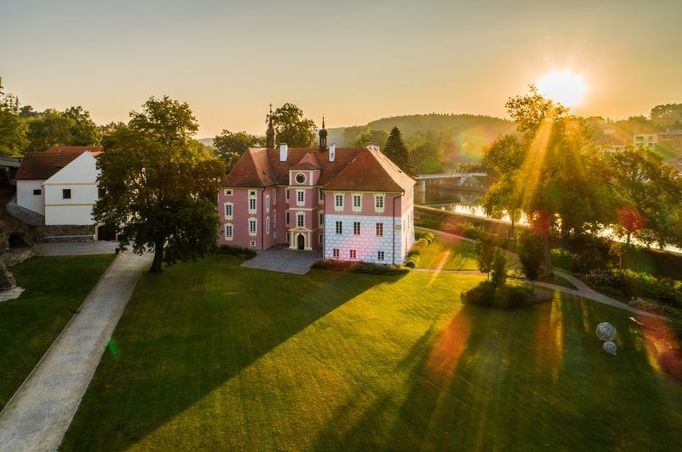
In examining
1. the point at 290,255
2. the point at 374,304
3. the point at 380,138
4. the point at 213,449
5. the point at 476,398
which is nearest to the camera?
the point at 213,449

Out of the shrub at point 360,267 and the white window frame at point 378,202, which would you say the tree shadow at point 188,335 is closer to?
the shrub at point 360,267

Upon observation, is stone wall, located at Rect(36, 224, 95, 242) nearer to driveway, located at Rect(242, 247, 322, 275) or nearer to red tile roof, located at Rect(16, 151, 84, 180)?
red tile roof, located at Rect(16, 151, 84, 180)

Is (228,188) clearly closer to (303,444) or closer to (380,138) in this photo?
(303,444)

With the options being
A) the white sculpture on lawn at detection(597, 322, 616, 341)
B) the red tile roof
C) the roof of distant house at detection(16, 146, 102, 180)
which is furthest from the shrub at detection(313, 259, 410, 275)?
the red tile roof

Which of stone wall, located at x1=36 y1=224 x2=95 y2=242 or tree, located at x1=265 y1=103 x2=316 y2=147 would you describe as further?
tree, located at x1=265 y1=103 x2=316 y2=147

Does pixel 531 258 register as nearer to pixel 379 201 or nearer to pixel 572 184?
pixel 572 184

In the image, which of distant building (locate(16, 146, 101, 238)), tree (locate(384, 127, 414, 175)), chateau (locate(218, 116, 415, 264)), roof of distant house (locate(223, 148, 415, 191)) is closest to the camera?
chateau (locate(218, 116, 415, 264))

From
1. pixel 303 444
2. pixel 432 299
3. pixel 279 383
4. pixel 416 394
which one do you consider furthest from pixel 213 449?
pixel 432 299
